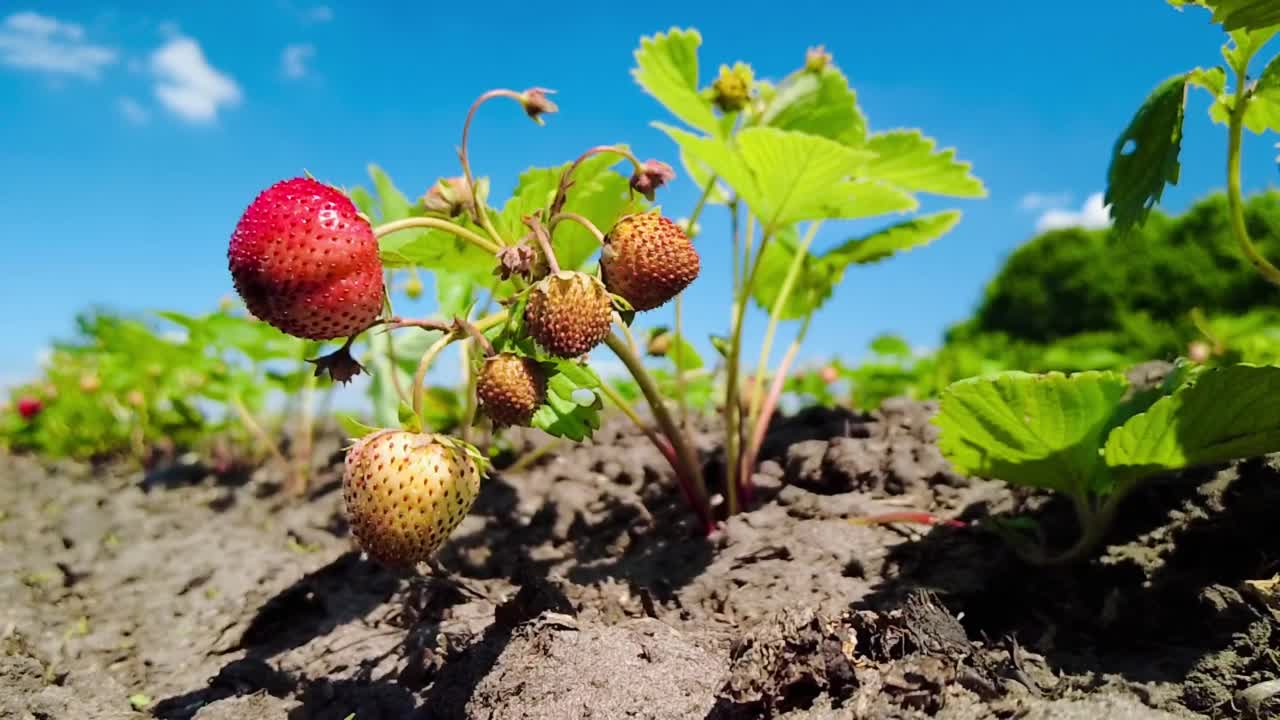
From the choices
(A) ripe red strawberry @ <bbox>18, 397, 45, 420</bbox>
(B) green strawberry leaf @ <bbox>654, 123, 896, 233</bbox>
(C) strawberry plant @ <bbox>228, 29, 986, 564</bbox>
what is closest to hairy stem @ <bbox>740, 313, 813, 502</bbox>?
(C) strawberry plant @ <bbox>228, 29, 986, 564</bbox>

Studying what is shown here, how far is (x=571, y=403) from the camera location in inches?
76.7

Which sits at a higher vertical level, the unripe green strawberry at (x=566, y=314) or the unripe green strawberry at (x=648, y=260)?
the unripe green strawberry at (x=648, y=260)

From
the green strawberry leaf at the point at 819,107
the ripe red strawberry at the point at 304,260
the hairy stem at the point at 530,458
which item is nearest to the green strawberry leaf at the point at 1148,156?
the green strawberry leaf at the point at 819,107

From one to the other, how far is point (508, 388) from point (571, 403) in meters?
0.31

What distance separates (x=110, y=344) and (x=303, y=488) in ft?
4.67

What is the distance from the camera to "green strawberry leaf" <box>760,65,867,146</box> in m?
2.61

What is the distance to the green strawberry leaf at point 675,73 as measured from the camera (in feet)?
8.24

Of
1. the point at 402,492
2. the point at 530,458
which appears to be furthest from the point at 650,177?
the point at 530,458

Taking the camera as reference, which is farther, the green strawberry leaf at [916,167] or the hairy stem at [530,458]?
the hairy stem at [530,458]

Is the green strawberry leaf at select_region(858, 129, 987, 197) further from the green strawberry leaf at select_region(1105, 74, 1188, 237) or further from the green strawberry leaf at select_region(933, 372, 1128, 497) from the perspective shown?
the green strawberry leaf at select_region(933, 372, 1128, 497)

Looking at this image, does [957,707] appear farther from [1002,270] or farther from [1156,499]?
[1002,270]

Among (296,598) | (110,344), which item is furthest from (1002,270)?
(296,598)

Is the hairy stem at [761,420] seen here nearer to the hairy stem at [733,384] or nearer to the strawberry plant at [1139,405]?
the hairy stem at [733,384]

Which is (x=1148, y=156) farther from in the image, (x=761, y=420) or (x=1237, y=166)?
(x=761, y=420)
